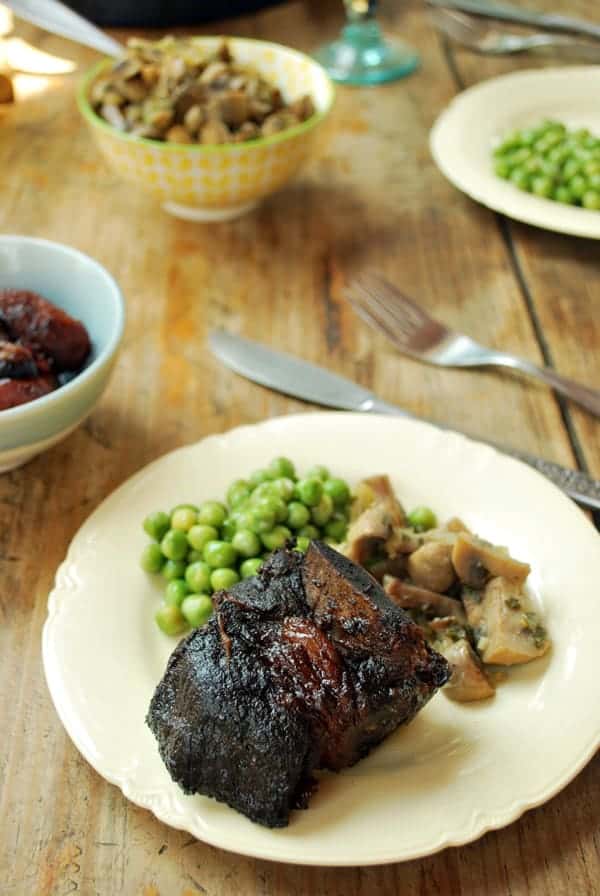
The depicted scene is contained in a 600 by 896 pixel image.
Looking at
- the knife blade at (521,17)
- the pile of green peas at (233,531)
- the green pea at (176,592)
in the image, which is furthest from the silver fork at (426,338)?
the knife blade at (521,17)

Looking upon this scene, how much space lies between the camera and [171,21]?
15.5ft

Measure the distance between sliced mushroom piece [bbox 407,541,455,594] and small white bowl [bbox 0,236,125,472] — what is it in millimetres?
917

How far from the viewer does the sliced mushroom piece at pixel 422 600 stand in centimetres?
211

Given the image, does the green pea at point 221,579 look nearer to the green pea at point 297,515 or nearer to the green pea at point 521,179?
the green pea at point 297,515

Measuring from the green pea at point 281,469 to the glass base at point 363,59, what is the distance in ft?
9.08

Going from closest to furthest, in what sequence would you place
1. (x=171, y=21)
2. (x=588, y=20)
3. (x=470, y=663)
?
(x=470, y=663), (x=171, y=21), (x=588, y=20)

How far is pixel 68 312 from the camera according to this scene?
2779 millimetres

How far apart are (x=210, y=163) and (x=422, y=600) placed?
1775 mm

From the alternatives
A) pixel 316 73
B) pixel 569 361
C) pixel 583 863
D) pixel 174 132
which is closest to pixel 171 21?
pixel 316 73

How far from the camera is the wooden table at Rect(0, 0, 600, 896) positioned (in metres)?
1.76

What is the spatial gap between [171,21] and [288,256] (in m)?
1.95

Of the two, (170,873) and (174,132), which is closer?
(170,873)

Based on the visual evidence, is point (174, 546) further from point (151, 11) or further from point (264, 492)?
point (151, 11)

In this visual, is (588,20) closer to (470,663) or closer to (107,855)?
(470,663)
